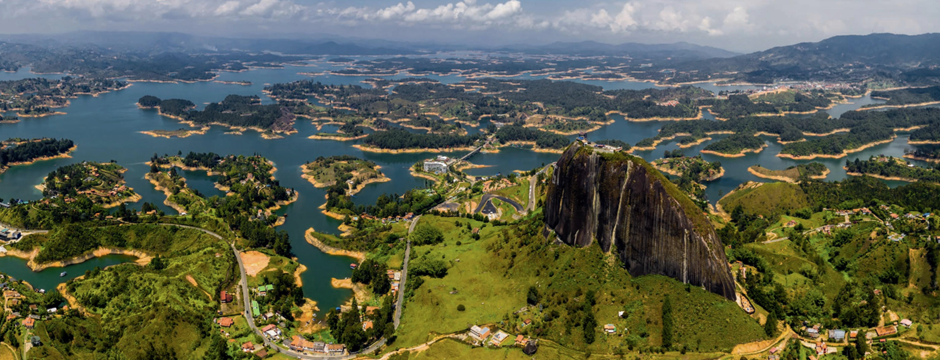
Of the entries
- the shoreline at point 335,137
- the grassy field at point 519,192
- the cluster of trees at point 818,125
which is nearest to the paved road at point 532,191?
the grassy field at point 519,192

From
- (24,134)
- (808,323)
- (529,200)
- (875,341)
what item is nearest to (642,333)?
(808,323)

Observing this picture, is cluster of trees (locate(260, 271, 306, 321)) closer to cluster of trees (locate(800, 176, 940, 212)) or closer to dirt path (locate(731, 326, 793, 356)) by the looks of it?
dirt path (locate(731, 326, 793, 356))

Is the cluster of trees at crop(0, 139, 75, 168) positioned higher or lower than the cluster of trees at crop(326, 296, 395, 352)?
higher

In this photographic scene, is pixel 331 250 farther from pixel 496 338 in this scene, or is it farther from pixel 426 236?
pixel 496 338

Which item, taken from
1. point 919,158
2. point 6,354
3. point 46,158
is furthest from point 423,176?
point 919,158

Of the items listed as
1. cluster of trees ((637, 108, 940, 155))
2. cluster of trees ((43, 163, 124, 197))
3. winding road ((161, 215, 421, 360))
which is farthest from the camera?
cluster of trees ((637, 108, 940, 155))

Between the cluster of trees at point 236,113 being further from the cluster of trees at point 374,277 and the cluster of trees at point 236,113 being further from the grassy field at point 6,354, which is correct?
the grassy field at point 6,354

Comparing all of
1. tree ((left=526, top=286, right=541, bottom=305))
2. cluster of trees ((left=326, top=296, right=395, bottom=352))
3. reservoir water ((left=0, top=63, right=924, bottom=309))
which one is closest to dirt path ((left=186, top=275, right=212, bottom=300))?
reservoir water ((left=0, top=63, right=924, bottom=309))
